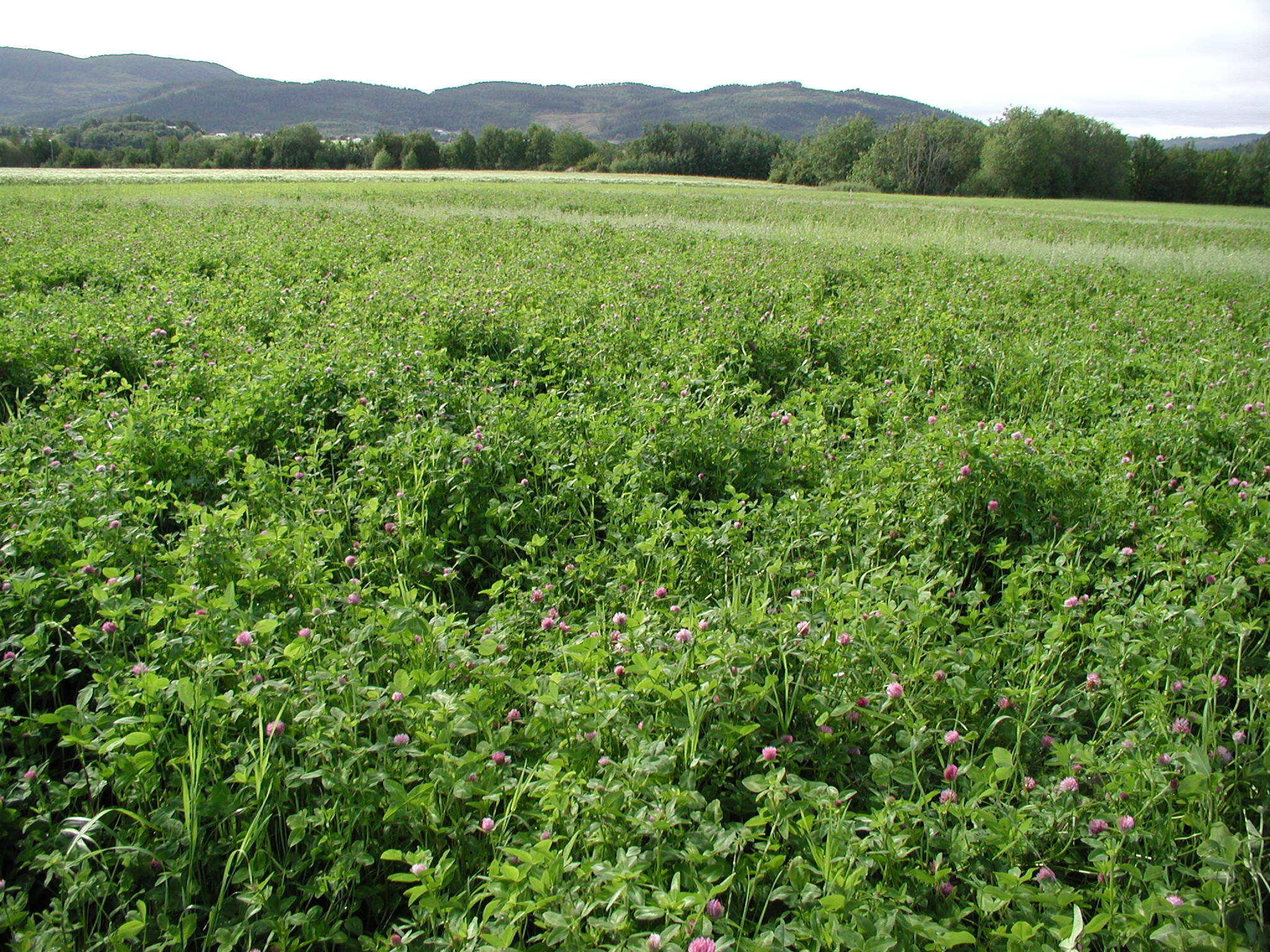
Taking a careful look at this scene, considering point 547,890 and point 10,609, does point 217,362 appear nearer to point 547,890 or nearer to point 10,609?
point 10,609

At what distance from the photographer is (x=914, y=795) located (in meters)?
2.30

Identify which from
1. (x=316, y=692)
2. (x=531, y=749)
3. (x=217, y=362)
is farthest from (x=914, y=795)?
(x=217, y=362)

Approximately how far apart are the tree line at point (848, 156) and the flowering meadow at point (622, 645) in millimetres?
69081

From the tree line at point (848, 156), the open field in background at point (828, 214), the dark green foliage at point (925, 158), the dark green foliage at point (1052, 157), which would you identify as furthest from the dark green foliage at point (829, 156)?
the open field in background at point (828, 214)

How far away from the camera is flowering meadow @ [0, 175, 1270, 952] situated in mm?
1864

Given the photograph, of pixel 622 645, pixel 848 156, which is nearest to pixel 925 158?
pixel 848 156

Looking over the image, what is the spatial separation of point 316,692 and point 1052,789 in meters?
2.19

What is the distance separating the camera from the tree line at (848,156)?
2734 inches

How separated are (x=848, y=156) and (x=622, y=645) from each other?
9366cm

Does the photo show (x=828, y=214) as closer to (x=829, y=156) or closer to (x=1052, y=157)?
(x=1052, y=157)

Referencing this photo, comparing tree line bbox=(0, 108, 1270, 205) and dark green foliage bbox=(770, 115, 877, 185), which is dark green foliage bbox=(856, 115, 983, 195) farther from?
dark green foliage bbox=(770, 115, 877, 185)

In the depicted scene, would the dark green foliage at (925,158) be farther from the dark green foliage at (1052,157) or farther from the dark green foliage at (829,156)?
the dark green foliage at (829,156)

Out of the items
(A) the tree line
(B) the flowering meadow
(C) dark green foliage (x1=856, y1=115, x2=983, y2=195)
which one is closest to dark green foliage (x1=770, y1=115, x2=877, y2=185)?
(A) the tree line

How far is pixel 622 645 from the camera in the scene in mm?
2533
